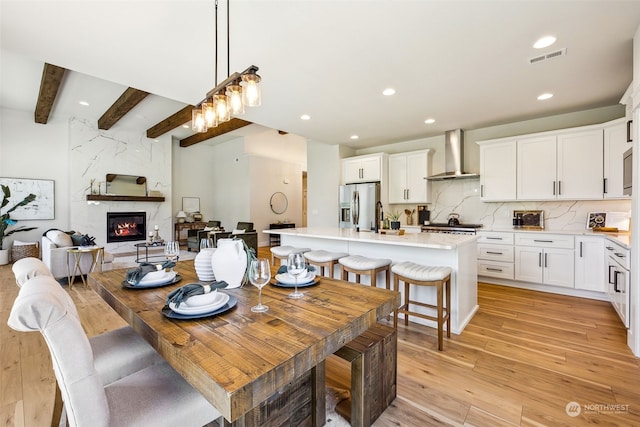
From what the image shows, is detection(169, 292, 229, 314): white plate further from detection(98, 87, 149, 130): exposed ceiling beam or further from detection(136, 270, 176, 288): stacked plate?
detection(98, 87, 149, 130): exposed ceiling beam

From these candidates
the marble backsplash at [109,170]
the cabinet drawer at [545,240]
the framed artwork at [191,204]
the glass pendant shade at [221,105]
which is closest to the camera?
the glass pendant shade at [221,105]

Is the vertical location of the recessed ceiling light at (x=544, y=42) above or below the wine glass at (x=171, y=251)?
above

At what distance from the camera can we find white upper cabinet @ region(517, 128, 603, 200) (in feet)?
12.1

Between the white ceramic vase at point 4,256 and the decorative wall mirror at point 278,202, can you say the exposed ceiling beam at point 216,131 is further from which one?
the white ceramic vase at point 4,256

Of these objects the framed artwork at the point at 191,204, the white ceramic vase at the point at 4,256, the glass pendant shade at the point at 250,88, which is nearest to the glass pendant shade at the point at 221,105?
the glass pendant shade at the point at 250,88

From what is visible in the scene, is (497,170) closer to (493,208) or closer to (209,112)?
(493,208)

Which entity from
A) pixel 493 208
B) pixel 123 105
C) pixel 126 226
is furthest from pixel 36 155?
pixel 493 208

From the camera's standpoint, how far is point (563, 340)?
2.47m

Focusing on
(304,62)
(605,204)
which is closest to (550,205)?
(605,204)

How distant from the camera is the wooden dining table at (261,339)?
767 millimetres

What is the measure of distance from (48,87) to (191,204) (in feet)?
15.9

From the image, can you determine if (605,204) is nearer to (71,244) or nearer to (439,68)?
(439,68)

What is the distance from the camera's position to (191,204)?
8.72 meters

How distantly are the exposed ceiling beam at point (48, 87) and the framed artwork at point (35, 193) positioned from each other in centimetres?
142
